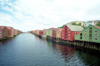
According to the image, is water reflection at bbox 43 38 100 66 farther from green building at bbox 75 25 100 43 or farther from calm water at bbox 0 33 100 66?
green building at bbox 75 25 100 43

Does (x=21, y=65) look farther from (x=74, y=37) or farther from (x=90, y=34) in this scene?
(x=74, y=37)

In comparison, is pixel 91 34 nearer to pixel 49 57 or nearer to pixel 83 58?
pixel 83 58

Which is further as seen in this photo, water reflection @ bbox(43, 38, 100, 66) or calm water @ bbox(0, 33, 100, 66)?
water reflection @ bbox(43, 38, 100, 66)

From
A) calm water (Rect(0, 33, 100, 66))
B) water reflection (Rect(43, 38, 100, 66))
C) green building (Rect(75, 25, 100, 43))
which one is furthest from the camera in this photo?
green building (Rect(75, 25, 100, 43))

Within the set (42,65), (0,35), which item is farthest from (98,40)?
(0,35)

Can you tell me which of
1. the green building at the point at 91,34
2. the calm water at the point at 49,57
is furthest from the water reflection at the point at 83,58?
the green building at the point at 91,34

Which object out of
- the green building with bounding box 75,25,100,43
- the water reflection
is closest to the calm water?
the water reflection

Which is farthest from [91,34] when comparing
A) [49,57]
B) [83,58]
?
[49,57]

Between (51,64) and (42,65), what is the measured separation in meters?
3.01

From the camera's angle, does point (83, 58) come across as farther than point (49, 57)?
No

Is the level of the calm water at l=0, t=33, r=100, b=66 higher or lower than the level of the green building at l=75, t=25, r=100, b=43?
lower

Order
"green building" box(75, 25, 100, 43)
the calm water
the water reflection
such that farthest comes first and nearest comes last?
1. "green building" box(75, 25, 100, 43)
2. the water reflection
3. the calm water

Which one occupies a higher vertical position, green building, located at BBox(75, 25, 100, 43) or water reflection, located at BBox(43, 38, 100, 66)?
green building, located at BBox(75, 25, 100, 43)

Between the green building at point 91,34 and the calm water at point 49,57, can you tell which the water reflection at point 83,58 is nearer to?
the calm water at point 49,57
